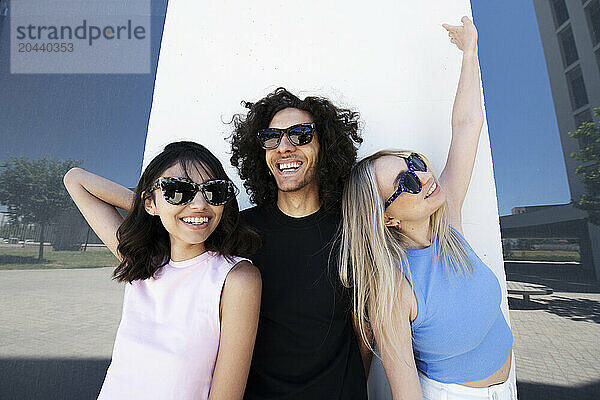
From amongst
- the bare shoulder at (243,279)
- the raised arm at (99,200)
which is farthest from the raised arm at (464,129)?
the raised arm at (99,200)

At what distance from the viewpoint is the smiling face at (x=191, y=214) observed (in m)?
1.27

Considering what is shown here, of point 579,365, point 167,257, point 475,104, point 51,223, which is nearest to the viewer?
point 167,257

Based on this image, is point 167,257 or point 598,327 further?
point 598,327

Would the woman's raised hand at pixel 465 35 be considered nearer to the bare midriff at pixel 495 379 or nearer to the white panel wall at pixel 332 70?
Result: the white panel wall at pixel 332 70

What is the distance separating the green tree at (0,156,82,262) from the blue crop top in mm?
2213

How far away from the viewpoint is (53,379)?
224 centimetres

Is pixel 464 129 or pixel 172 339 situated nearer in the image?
pixel 172 339

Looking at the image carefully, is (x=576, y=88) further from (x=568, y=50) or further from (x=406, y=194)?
(x=406, y=194)

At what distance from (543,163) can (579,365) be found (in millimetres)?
1121

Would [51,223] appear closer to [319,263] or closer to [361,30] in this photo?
[319,263]

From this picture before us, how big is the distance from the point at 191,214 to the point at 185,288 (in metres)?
0.26

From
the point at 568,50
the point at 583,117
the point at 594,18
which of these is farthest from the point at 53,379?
the point at 594,18

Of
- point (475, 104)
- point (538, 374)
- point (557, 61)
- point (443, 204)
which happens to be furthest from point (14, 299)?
point (557, 61)

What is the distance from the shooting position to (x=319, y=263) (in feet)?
4.74
